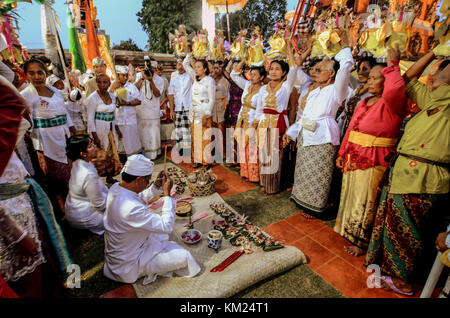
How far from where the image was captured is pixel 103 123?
454 cm

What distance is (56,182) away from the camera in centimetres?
356

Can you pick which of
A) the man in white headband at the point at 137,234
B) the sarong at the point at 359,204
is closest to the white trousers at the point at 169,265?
the man in white headband at the point at 137,234

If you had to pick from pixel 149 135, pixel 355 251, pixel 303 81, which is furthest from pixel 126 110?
pixel 355 251

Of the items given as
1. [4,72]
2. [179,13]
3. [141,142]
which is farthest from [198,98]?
[179,13]

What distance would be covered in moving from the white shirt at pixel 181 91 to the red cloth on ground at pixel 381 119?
4.13m

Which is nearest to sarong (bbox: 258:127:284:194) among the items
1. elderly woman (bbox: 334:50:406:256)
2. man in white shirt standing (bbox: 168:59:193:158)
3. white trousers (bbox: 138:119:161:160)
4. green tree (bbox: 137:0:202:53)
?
elderly woman (bbox: 334:50:406:256)

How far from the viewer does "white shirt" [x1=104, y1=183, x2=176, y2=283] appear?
2092 millimetres

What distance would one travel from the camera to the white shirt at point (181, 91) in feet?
19.1

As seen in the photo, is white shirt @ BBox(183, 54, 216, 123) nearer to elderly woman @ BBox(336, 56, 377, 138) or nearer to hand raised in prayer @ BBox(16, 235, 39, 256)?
elderly woman @ BBox(336, 56, 377, 138)

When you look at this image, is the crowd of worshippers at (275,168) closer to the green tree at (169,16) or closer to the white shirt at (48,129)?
the white shirt at (48,129)

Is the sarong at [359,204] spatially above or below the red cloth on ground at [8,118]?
below

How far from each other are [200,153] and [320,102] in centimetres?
308

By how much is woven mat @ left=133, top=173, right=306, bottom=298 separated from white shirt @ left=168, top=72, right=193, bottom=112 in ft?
12.5

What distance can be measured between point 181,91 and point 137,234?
435 cm
